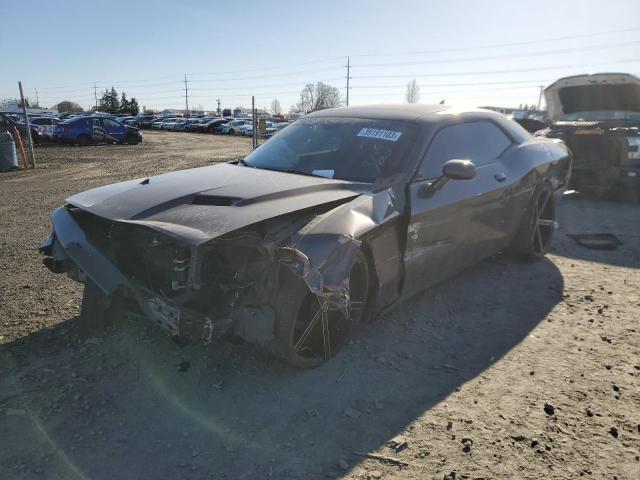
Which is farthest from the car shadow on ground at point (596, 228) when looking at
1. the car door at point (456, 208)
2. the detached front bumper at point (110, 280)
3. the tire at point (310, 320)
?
the detached front bumper at point (110, 280)

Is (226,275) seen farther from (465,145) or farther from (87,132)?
(87,132)

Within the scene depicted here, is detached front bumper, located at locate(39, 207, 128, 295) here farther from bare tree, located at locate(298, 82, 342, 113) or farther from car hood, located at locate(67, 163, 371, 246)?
bare tree, located at locate(298, 82, 342, 113)

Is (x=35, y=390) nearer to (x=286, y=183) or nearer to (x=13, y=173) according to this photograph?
(x=286, y=183)

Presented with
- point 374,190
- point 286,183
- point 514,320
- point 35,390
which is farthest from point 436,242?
point 35,390

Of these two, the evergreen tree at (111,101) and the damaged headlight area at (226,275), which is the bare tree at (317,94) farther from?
the damaged headlight area at (226,275)

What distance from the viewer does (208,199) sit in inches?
115

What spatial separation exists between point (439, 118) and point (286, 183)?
1.46 m

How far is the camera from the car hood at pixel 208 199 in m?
2.57

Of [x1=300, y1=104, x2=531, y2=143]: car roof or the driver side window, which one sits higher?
[x1=300, y1=104, x2=531, y2=143]: car roof

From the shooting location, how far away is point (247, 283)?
8.66 ft

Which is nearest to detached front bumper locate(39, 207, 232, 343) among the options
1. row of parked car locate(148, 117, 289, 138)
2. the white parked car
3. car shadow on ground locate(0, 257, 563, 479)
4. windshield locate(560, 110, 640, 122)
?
car shadow on ground locate(0, 257, 563, 479)

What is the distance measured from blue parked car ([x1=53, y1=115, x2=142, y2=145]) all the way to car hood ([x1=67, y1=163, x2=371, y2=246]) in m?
22.9

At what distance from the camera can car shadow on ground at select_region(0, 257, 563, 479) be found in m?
2.27

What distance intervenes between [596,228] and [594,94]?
3980 millimetres
